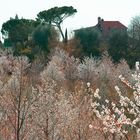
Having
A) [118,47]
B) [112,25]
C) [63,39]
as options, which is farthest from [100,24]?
[118,47]

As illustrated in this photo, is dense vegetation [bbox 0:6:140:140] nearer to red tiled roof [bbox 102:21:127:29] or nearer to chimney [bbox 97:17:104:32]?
chimney [bbox 97:17:104:32]

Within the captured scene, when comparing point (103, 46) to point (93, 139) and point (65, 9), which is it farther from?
point (93, 139)

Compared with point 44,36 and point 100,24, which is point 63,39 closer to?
point 44,36

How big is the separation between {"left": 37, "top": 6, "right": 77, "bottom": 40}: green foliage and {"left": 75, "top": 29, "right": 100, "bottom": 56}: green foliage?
12.4m

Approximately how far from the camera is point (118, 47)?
62.3 metres

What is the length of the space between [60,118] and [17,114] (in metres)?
1.93

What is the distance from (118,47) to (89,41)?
4509 mm

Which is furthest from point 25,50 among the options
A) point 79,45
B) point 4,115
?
point 4,115

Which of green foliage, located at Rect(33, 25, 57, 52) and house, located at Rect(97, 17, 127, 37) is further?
house, located at Rect(97, 17, 127, 37)

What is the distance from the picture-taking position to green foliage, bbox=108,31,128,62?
62.0 metres

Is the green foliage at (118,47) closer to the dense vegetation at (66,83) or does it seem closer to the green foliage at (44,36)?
the dense vegetation at (66,83)

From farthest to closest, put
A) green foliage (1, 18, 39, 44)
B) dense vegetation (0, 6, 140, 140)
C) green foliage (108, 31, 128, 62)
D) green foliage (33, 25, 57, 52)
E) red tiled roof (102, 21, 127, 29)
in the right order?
red tiled roof (102, 21, 127, 29)
green foliage (1, 18, 39, 44)
green foliage (33, 25, 57, 52)
green foliage (108, 31, 128, 62)
dense vegetation (0, 6, 140, 140)

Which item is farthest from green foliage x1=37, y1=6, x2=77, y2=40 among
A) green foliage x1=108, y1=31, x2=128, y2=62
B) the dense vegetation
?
green foliage x1=108, y1=31, x2=128, y2=62

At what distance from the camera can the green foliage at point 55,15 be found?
258 ft
